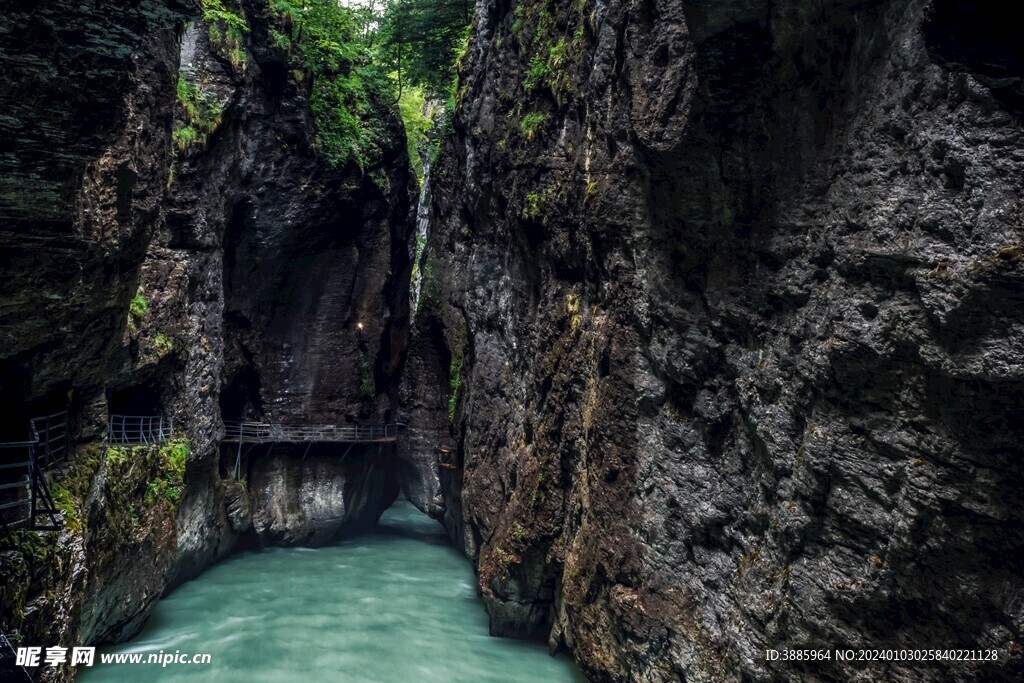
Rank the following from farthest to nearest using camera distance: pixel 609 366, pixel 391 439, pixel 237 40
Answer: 1. pixel 391 439
2. pixel 237 40
3. pixel 609 366

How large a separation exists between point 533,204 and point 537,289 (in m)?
1.52

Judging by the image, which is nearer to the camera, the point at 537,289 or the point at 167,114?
the point at 167,114

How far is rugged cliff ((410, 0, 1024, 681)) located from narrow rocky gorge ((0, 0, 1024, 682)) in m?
0.03

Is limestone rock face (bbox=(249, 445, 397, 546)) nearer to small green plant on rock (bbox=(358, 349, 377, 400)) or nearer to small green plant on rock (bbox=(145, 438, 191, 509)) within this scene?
small green plant on rock (bbox=(358, 349, 377, 400))

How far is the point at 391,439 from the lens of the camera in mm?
20016

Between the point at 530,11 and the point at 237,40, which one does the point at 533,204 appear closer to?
the point at 530,11

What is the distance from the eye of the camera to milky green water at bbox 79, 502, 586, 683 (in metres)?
10.5

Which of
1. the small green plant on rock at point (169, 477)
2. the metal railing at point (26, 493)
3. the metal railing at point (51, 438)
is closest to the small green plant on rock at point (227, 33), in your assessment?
the small green plant on rock at point (169, 477)

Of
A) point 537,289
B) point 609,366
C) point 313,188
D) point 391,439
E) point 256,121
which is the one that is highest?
point 256,121

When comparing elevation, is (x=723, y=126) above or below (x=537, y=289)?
above

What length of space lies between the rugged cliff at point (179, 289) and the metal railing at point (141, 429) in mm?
304

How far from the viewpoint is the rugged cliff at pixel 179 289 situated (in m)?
5.24

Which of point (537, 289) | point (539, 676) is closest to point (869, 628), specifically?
point (539, 676)

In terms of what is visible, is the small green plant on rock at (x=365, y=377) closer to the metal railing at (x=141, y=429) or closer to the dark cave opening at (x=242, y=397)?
the dark cave opening at (x=242, y=397)
